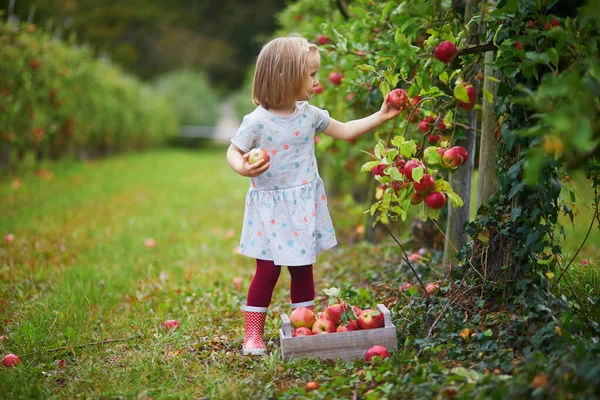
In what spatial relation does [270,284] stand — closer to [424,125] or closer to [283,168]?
[283,168]

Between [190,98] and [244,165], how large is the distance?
20213mm

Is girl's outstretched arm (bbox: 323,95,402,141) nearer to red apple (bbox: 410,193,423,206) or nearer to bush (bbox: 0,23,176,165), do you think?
red apple (bbox: 410,193,423,206)

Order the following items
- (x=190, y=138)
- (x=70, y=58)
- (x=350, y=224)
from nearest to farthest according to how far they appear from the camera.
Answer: (x=350, y=224) → (x=70, y=58) → (x=190, y=138)

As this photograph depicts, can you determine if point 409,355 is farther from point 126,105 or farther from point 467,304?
point 126,105

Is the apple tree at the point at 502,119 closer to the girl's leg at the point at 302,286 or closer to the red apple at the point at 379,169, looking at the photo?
the red apple at the point at 379,169

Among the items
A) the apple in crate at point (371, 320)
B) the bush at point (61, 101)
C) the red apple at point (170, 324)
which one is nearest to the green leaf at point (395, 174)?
the apple in crate at point (371, 320)

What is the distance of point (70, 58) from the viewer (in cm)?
988

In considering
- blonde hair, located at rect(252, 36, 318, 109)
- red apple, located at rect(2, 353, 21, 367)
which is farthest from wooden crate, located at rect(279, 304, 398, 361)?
red apple, located at rect(2, 353, 21, 367)

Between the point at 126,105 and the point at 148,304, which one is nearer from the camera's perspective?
the point at 148,304

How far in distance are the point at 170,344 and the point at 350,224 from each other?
2902mm

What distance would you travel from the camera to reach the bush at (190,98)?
2178 centimetres

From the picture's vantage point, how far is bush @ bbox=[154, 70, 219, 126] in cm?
2178

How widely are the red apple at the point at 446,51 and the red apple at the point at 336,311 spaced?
1094mm

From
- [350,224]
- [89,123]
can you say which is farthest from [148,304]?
[89,123]
